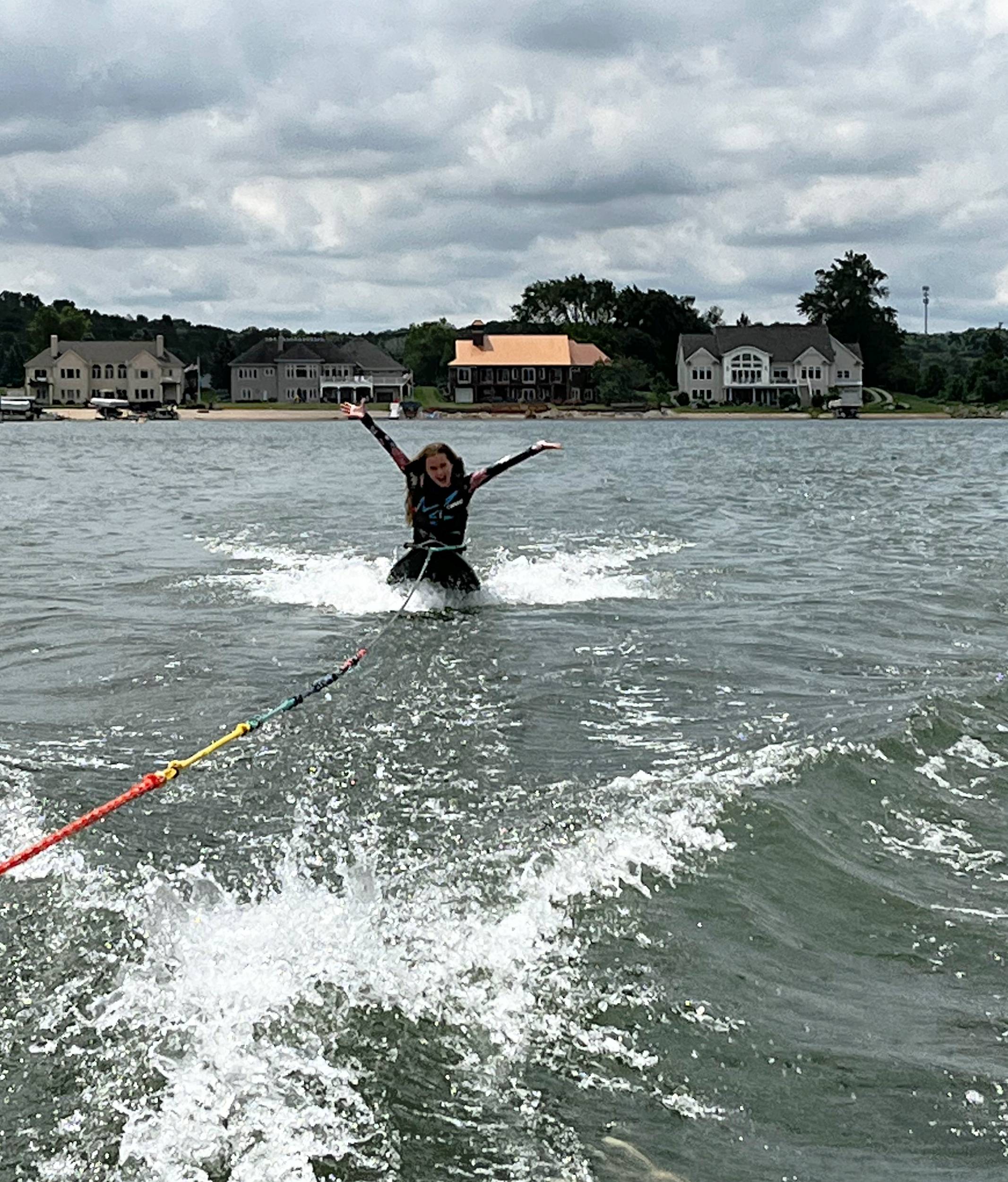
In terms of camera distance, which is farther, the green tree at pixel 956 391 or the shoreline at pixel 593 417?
the green tree at pixel 956 391

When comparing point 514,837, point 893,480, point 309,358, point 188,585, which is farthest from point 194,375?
point 514,837

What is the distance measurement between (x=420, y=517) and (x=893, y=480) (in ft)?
91.3

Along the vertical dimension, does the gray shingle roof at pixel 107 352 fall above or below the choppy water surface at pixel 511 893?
above

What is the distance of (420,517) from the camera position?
48.0 ft

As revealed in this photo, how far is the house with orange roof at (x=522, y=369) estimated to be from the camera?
13612 centimetres

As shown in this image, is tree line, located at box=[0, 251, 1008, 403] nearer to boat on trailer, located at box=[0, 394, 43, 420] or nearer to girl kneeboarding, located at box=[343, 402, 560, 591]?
boat on trailer, located at box=[0, 394, 43, 420]

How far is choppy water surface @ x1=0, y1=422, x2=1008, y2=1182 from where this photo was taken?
4488 millimetres

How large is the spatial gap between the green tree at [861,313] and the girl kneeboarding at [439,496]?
134m

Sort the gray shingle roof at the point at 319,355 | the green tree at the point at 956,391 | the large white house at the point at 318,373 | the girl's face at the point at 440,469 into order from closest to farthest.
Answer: the girl's face at the point at 440,469, the green tree at the point at 956,391, the gray shingle roof at the point at 319,355, the large white house at the point at 318,373

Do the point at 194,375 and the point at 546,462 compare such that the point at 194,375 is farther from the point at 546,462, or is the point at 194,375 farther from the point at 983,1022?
the point at 983,1022

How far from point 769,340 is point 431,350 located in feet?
133

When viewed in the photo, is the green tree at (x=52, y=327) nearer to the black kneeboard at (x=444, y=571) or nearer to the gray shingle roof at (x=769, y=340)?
the gray shingle roof at (x=769, y=340)

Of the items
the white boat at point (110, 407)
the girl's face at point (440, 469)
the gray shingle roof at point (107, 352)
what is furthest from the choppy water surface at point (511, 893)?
the gray shingle roof at point (107, 352)

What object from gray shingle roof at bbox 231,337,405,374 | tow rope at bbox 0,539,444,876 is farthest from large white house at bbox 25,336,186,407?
tow rope at bbox 0,539,444,876
